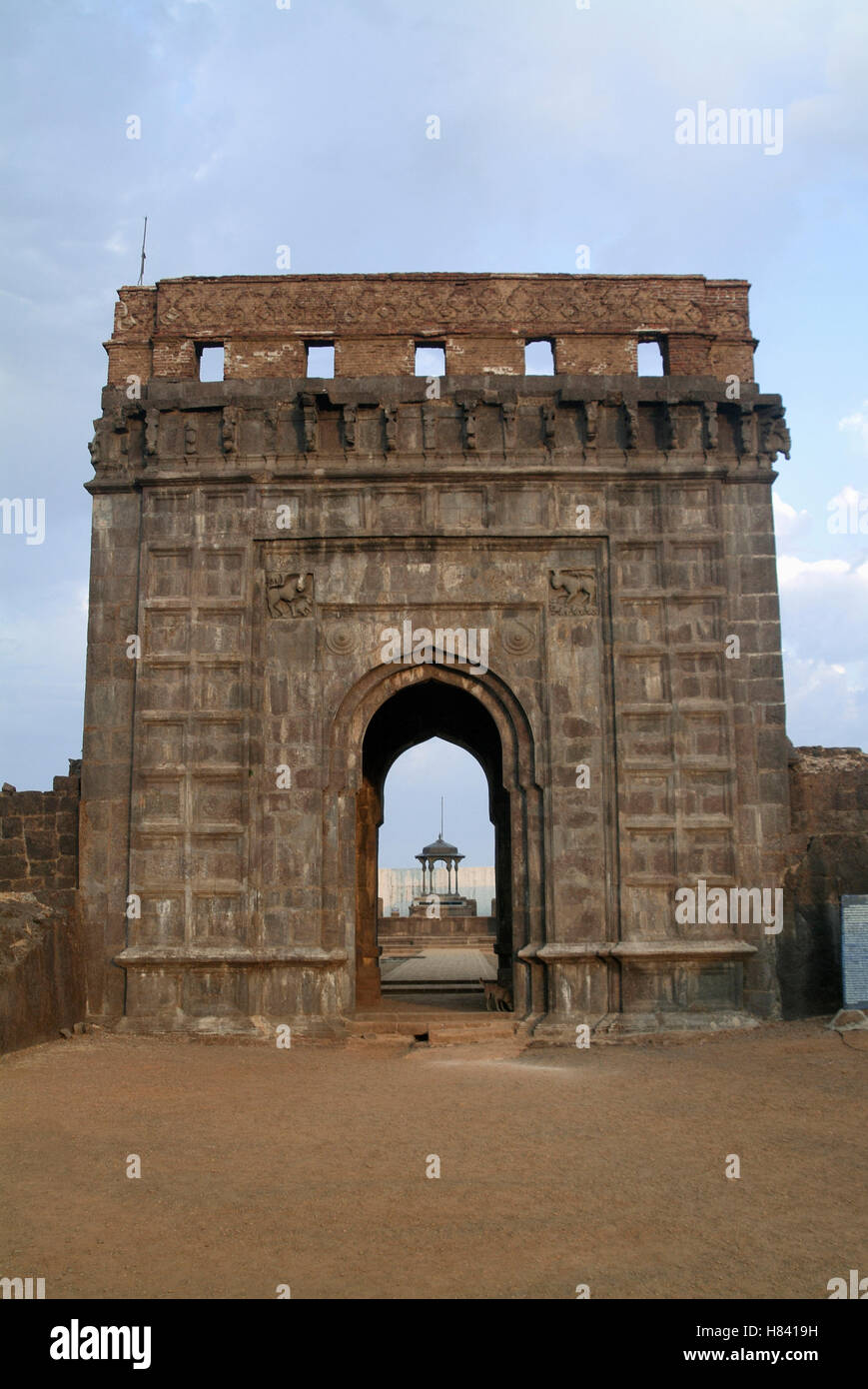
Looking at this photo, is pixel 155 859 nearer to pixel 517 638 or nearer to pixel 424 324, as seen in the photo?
pixel 517 638

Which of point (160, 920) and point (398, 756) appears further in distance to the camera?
point (398, 756)

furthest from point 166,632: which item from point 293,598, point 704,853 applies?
point 704,853

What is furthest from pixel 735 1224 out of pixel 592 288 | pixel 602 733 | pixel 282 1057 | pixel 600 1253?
pixel 592 288

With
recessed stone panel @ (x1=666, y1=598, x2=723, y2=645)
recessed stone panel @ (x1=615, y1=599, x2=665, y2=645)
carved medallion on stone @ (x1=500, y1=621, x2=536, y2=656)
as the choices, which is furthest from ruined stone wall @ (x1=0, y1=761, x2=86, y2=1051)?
recessed stone panel @ (x1=666, y1=598, x2=723, y2=645)

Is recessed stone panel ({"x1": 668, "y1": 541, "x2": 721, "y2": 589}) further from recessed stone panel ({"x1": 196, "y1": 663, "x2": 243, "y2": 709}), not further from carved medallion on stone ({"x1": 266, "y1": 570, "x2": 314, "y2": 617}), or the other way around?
recessed stone panel ({"x1": 196, "y1": 663, "x2": 243, "y2": 709})

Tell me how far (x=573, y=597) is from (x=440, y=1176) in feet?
29.2

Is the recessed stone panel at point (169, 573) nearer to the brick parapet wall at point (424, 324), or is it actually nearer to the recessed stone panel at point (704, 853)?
the brick parapet wall at point (424, 324)

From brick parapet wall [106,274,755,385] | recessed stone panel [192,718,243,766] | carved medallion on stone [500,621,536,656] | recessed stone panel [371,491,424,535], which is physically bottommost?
recessed stone panel [192,718,243,766]

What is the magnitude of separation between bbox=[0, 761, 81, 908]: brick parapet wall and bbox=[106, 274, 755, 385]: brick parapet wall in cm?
581

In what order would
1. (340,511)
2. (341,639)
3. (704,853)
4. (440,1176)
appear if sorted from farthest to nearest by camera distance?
(340,511), (341,639), (704,853), (440,1176)

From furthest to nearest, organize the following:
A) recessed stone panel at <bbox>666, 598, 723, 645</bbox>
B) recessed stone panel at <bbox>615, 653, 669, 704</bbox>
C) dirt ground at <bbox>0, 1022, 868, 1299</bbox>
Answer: recessed stone panel at <bbox>666, 598, 723, 645</bbox>, recessed stone panel at <bbox>615, 653, 669, 704</bbox>, dirt ground at <bbox>0, 1022, 868, 1299</bbox>

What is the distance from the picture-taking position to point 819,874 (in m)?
14.1

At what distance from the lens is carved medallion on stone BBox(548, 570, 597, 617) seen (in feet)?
48.6

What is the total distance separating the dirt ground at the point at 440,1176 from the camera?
18.0 feet
